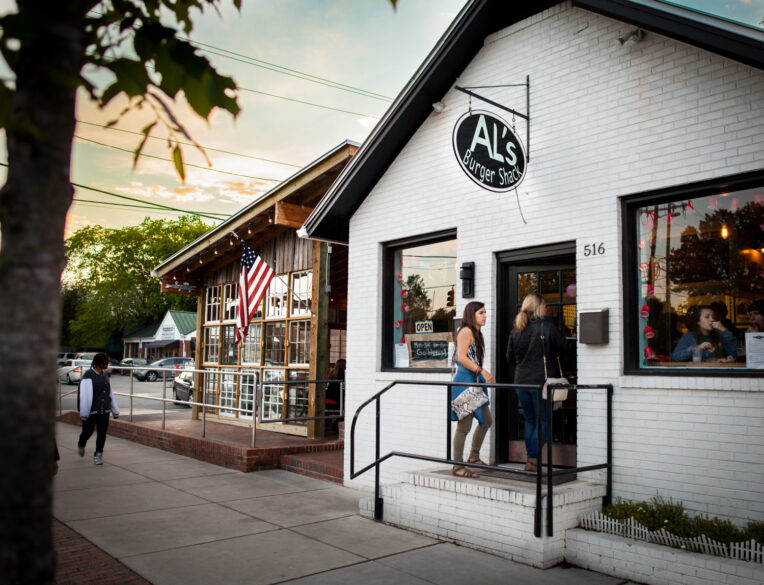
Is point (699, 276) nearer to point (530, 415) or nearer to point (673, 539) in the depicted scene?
point (530, 415)

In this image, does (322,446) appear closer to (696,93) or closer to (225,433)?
(225,433)

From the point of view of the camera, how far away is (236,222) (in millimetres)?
12125

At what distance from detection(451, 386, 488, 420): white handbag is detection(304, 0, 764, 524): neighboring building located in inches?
33.6

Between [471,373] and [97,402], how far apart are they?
6341mm

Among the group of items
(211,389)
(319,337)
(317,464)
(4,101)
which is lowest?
(317,464)

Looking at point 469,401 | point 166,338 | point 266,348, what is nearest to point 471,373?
point 469,401

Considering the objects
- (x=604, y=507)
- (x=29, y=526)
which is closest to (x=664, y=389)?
(x=604, y=507)

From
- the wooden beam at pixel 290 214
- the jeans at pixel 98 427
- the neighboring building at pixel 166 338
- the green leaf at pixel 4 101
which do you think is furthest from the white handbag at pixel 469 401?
the neighboring building at pixel 166 338

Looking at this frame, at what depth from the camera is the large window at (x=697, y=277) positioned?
17.7 feet

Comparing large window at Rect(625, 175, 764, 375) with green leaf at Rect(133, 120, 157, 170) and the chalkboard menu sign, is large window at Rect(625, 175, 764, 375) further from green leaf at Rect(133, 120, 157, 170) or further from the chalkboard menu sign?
green leaf at Rect(133, 120, 157, 170)

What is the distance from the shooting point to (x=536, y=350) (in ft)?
20.2

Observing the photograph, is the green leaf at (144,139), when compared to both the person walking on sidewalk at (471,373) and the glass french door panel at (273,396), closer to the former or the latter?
the person walking on sidewalk at (471,373)

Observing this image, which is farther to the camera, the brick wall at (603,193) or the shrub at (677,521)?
the brick wall at (603,193)

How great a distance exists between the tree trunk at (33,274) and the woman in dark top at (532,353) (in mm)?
4671
